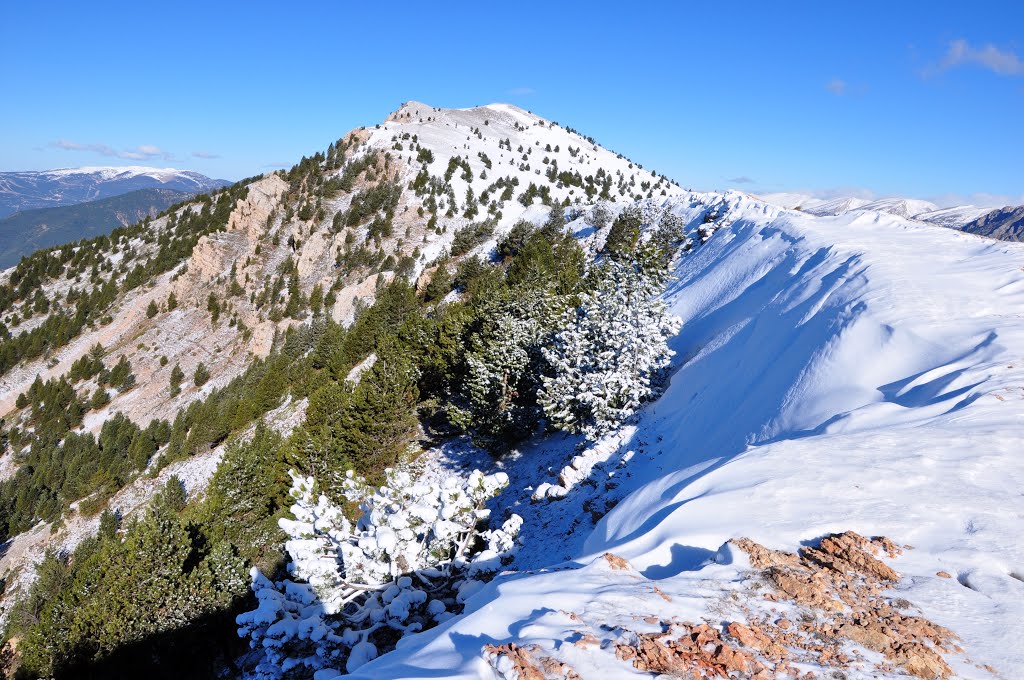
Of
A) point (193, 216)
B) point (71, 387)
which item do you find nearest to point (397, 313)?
point (71, 387)

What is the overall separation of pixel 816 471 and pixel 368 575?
281 inches

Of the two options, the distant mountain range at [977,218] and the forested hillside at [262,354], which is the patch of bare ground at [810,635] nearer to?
the forested hillside at [262,354]

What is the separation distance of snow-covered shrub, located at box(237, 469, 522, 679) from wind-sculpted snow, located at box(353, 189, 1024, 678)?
7.51 ft

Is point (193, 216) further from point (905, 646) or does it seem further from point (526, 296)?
point (905, 646)

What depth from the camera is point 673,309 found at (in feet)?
87.1

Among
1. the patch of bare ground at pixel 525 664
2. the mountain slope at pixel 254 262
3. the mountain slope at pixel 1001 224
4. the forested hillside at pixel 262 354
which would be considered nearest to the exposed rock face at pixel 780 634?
the patch of bare ground at pixel 525 664

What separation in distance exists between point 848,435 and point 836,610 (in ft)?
16.7

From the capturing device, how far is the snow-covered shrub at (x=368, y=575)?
25.0 ft

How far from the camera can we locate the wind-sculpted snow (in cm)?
486

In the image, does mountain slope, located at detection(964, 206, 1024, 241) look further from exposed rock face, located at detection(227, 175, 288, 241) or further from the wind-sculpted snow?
exposed rock face, located at detection(227, 175, 288, 241)

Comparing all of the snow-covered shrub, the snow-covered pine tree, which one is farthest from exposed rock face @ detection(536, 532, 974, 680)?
the snow-covered pine tree

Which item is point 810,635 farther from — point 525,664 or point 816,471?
point 816,471

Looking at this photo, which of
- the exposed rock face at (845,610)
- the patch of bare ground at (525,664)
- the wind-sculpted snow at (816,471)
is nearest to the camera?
the patch of bare ground at (525,664)

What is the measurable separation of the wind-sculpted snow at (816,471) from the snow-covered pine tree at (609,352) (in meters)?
1.19
